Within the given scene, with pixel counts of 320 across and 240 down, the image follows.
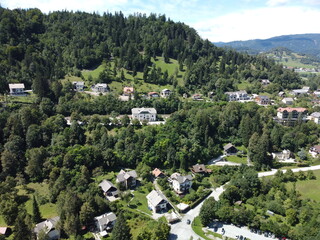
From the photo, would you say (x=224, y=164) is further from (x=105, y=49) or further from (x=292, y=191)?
(x=105, y=49)

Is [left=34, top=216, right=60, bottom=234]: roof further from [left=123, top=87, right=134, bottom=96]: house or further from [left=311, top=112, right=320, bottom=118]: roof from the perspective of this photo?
[left=311, top=112, right=320, bottom=118]: roof

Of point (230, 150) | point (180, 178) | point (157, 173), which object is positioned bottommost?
point (230, 150)

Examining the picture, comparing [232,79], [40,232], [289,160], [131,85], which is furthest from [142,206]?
[232,79]

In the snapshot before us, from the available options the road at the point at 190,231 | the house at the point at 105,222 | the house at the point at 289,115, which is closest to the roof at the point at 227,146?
the house at the point at 289,115

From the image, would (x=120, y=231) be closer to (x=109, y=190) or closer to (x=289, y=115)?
(x=109, y=190)

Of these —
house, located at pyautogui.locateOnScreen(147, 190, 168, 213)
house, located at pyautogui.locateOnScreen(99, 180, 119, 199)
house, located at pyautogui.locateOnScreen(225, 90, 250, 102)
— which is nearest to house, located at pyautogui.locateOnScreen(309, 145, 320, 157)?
house, located at pyautogui.locateOnScreen(225, 90, 250, 102)

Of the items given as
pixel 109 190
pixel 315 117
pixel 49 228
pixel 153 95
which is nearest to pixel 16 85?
pixel 153 95

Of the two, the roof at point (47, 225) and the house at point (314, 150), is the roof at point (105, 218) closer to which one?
the roof at point (47, 225)
